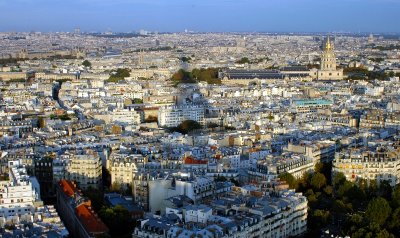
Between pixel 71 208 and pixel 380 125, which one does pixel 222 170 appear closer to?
pixel 71 208

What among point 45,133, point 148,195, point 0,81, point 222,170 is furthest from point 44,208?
point 0,81

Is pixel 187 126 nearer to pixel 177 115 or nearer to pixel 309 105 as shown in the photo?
pixel 177 115

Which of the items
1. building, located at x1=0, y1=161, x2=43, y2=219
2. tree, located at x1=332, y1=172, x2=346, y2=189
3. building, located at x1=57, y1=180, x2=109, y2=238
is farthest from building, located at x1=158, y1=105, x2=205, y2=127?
building, located at x1=0, y1=161, x2=43, y2=219

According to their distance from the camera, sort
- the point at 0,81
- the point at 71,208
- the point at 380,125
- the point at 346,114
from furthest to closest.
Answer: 1. the point at 0,81
2. the point at 346,114
3. the point at 380,125
4. the point at 71,208

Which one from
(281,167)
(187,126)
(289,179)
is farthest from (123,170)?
(187,126)

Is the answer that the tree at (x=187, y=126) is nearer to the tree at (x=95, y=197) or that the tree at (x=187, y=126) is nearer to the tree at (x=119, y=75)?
the tree at (x=95, y=197)

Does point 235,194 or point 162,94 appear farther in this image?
point 162,94

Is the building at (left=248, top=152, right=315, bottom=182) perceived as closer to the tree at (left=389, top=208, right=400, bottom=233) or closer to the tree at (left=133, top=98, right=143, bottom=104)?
the tree at (left=389, top=208, right=400, bottom=233)
